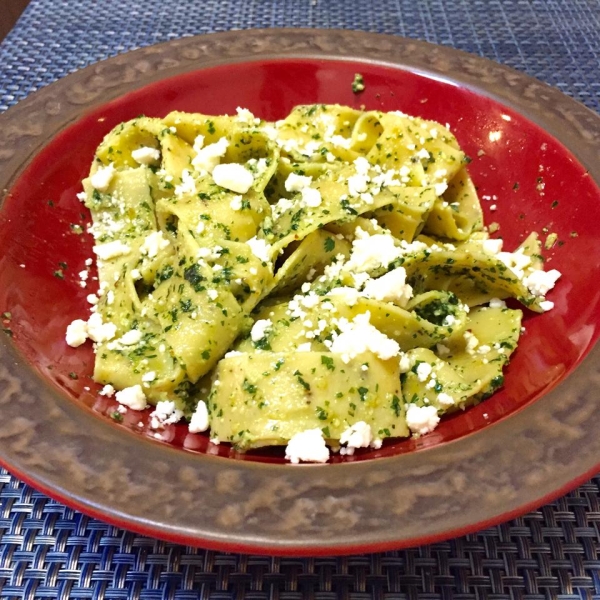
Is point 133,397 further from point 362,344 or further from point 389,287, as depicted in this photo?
point 389,287

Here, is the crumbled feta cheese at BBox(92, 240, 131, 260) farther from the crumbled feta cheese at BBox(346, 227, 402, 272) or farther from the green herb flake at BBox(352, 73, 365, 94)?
the green herb flake at BBox(352, 73, 365, 94)

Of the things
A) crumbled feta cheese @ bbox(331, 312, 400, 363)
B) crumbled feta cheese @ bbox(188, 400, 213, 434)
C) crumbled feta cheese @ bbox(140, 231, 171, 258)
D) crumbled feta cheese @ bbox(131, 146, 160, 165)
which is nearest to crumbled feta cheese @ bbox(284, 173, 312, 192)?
crumbled feta cheese @ bbox(140, 231, 171, 258)

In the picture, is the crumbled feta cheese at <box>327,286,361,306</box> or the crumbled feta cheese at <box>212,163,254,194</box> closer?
the crumbled feta cheese at <box>327,286,361,306</box>

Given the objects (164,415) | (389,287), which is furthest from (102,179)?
(389,287)

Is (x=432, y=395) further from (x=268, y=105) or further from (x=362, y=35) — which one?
(x=362, y=35)

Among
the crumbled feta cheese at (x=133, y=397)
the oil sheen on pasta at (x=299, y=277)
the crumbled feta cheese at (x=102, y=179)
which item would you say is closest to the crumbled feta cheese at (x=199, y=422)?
the oil sheen on pasta at (x=299, y=277)

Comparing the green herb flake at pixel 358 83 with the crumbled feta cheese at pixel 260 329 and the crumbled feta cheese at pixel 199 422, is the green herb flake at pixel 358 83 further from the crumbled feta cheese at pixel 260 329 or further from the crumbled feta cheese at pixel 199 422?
the crumbled feta cheese at pixel 199 422
